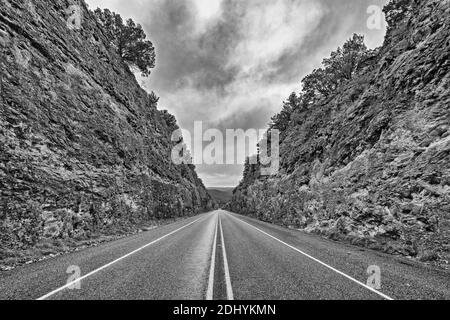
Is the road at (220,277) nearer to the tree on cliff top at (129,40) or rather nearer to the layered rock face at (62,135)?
the layered rock face at (62,135)

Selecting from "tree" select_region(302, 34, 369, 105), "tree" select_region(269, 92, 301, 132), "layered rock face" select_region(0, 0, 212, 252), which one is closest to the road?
"layered rock face" select_region(0, 0, 212, 252)

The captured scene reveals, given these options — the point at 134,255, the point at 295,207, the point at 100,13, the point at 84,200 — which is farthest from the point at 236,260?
the point at 100,13

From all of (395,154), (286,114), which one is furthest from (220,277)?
(286,114)

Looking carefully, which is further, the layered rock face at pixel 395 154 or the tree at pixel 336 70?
the tree at pixel 336 70

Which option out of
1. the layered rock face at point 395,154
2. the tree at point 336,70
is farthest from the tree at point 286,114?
the layered rock face at point 395,154

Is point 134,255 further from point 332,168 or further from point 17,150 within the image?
point 332,168

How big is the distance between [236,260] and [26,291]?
573 centimetres

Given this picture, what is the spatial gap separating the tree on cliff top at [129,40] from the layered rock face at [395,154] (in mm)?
25600

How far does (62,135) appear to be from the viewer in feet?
45.7

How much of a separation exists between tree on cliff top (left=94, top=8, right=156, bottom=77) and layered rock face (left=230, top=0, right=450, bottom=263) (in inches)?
1008

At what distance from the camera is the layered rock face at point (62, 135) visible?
10258 millimetres

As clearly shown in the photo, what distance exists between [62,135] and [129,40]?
21495 millimetres

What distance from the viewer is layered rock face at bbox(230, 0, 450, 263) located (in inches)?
373

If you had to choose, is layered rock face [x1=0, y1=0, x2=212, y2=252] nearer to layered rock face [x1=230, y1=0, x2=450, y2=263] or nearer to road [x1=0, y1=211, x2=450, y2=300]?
road [x1=0, y1=211, x2=450, y2=300]
